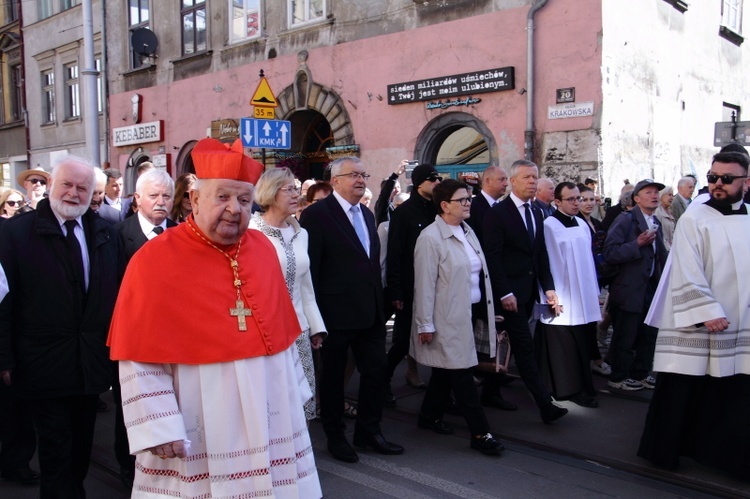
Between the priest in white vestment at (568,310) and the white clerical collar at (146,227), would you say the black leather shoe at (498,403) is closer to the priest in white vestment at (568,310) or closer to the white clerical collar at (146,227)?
the priest in white vestment at (568,310)

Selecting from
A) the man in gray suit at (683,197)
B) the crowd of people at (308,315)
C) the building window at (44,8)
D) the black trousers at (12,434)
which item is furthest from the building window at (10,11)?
the black trousers at (12,434)

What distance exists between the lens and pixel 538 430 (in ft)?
18.3

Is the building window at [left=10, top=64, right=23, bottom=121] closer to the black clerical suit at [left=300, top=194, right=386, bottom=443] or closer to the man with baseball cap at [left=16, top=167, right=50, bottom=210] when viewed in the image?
the man with baseball cap at [left=16, top=167, right=50, bottom=210]

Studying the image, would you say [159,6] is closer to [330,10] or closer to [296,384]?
[330,10]

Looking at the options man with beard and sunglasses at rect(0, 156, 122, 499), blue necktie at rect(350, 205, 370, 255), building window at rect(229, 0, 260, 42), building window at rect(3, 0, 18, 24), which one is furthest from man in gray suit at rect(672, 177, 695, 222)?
building window at rect(3, 0, 18, 24)

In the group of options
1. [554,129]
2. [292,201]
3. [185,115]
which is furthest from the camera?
[185,115]

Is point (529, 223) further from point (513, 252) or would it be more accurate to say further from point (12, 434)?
point (12, 434)

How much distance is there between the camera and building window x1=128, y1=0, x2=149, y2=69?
20.5m

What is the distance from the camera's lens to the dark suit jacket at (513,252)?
5676mm

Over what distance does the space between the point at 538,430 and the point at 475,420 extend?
2.89 feet

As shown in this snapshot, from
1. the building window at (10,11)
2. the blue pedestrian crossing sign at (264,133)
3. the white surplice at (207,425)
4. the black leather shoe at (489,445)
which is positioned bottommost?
the black leather shoe at (489,445)

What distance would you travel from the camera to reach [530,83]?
11.6m

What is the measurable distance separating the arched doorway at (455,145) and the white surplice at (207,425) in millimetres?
10372

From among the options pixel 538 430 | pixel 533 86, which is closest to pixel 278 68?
pixel 533 86
